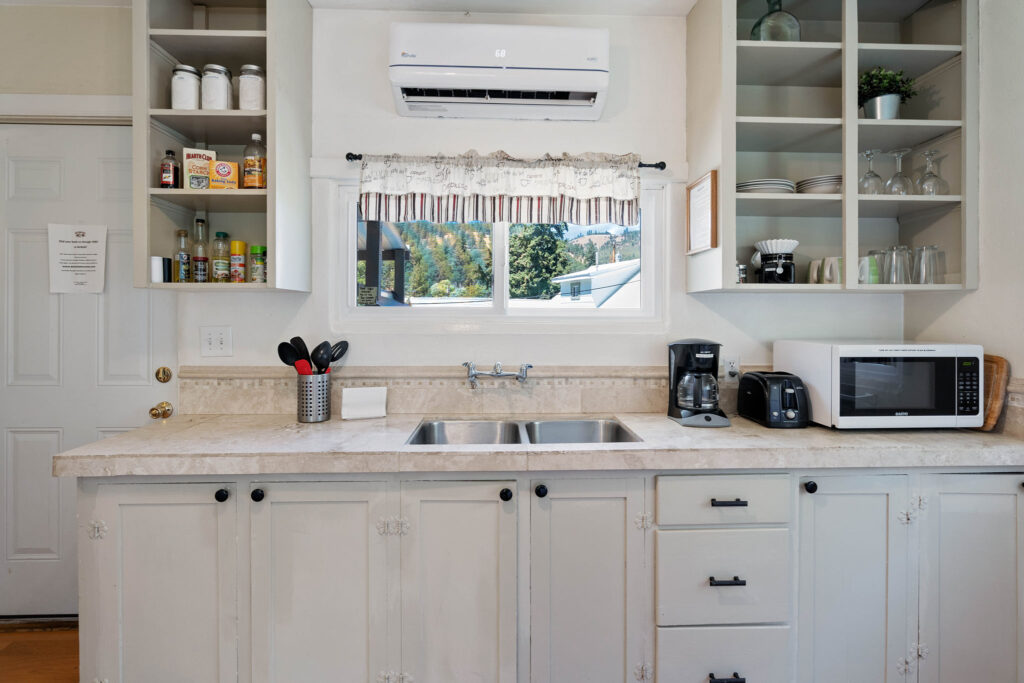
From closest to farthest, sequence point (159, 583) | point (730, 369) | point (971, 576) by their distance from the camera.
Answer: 1. point (159, 583)
2. point (971, 576)
3. point (730, 369)

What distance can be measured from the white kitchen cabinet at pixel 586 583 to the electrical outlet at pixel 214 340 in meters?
1.51

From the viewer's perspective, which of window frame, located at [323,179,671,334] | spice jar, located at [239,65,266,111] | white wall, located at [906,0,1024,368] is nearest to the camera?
white wall, located at [906,0,1024,368]

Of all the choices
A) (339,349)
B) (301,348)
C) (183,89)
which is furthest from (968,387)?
(183,89)

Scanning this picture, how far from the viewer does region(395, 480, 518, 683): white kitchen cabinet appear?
1615 millimetres

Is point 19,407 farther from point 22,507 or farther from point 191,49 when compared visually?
point 191,49

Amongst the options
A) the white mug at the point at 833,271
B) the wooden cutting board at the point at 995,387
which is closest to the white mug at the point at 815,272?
the white mug at the point at 833,271

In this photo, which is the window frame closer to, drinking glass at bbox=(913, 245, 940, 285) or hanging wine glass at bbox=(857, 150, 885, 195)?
hanging wine glass at bbox=(857, 150, 885, 195)

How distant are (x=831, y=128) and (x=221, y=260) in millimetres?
2443

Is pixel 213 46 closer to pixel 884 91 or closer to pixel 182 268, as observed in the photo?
pixel 182 268

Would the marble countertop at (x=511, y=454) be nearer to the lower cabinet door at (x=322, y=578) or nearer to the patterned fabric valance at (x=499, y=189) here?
the lower cabinet door at (x=322, y=578)

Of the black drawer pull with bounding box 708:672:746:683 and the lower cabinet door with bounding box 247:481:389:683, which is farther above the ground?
the lower cabinet door with bounding box 247:481:389:683

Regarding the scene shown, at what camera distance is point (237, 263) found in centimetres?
202

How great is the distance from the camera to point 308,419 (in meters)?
2.03

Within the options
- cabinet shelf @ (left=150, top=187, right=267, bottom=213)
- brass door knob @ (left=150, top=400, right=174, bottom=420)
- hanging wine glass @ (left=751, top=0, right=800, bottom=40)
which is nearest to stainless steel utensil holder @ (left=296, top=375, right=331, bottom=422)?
brass door knob @ (left=150, top=400, right=174, bottom=420)
